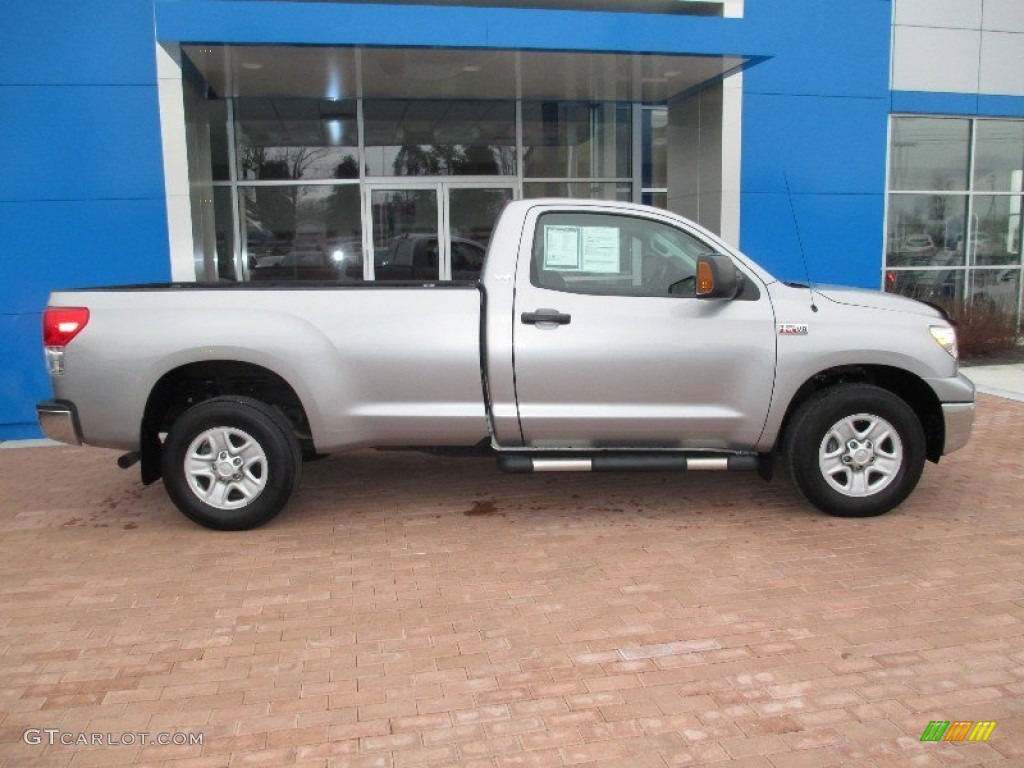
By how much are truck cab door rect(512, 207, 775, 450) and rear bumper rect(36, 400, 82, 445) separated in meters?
2.74

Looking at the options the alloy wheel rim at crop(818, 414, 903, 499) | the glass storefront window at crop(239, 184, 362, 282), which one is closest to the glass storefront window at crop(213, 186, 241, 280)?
the glass storefront window at crop(239, 184, 362, 282)

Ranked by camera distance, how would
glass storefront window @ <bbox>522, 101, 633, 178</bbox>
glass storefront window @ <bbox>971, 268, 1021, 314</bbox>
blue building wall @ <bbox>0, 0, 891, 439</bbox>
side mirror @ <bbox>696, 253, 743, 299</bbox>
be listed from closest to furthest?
1. side mirror @ <bbox>696, 253, 743, 299</bbox>
2. blue building wall @ <bbox>0, 0, 891, 439</bbox>
3. glass storefront window @ <bbox>522, 101, 633, 178</bbox>
4. glass storefront window @ <bbox>971, 268, 1021, 314</bbox>

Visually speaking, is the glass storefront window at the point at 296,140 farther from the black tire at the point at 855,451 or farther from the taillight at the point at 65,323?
the black tire at the point at 855,451

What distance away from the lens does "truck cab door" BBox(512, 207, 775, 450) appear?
18.3 feet

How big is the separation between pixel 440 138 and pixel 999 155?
28.9 feet

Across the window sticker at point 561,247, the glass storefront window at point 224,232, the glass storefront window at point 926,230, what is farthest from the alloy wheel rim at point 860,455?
the glass storefront window at point 926,230

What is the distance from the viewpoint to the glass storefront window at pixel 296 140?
12.0 m

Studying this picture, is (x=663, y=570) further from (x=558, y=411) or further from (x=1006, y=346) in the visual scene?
(x=1006, y=346)

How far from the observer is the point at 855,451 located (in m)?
5.73

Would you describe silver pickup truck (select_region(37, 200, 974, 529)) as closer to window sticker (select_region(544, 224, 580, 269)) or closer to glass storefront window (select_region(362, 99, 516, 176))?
window sticker (select_region(544, 224, 580, 269))

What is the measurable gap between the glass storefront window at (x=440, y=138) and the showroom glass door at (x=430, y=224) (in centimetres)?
24


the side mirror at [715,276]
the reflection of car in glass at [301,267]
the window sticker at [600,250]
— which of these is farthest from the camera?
the reflection of car in glass at [301,267]

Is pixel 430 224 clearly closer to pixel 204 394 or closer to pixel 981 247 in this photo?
pixel 204 394

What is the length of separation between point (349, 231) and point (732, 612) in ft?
30.4
